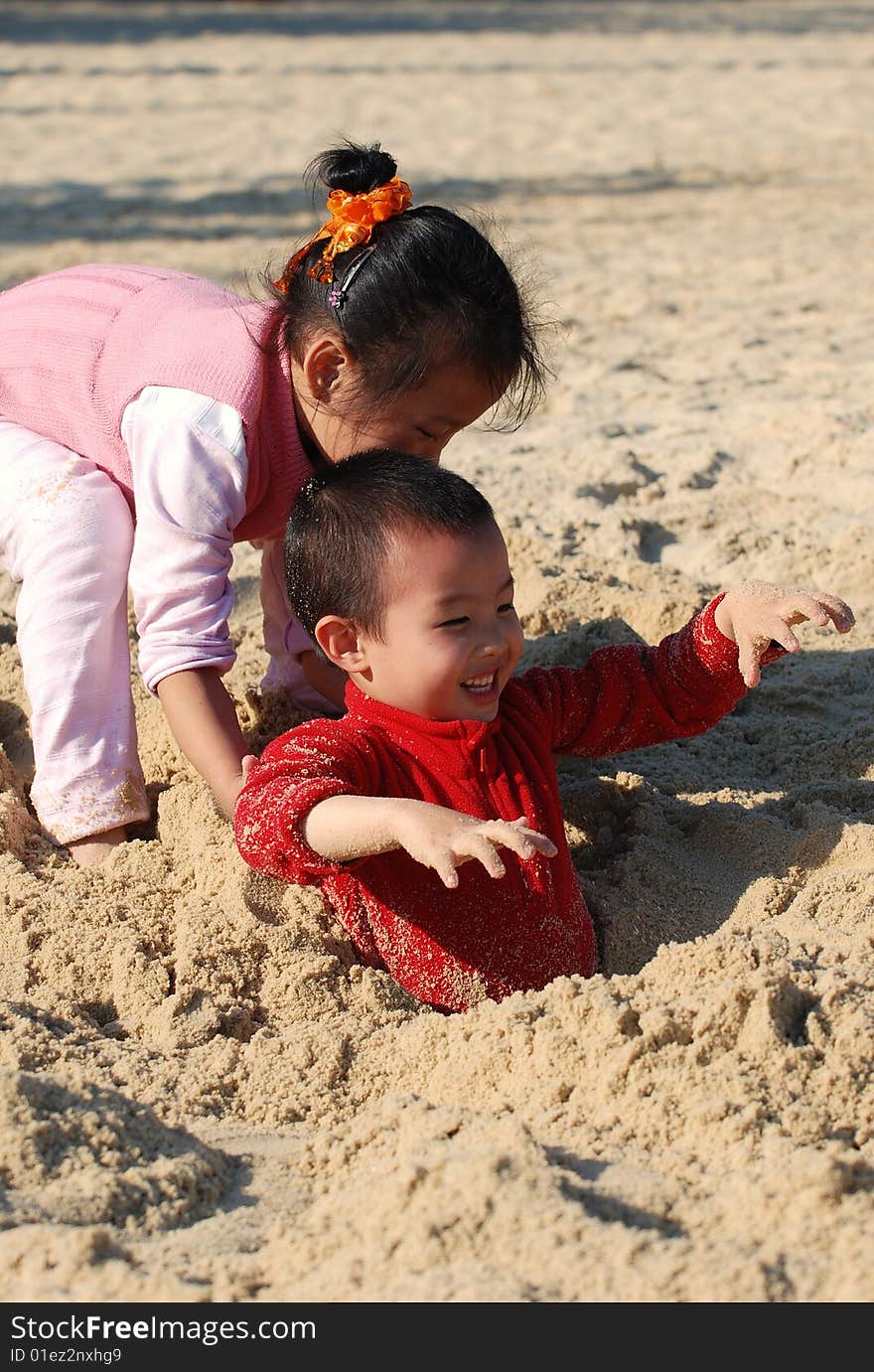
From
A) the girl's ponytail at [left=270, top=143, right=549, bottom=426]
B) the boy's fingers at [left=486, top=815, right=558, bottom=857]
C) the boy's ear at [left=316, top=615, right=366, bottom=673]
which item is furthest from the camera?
the girl's ponytail at [left=270, top=143, right=549, bottom=426]

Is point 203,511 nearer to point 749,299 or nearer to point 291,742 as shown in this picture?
point 291,742

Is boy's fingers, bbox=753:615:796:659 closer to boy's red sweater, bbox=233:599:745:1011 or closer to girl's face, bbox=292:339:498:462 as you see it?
boy's red sweater, bbox=233:599:745:1011

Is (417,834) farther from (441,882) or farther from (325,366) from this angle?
(325,366)

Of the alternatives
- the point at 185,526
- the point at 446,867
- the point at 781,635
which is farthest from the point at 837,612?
the point at 185,526

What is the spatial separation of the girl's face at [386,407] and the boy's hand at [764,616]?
0.51m

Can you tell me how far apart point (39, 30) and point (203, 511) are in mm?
13661

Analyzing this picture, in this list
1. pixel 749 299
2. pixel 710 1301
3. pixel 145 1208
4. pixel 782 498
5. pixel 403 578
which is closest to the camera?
pixel 710 1301

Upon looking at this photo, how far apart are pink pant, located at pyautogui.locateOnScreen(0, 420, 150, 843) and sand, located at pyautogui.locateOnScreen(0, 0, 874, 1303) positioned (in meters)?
0.08

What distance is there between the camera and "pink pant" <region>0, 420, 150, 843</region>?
2.44 meters

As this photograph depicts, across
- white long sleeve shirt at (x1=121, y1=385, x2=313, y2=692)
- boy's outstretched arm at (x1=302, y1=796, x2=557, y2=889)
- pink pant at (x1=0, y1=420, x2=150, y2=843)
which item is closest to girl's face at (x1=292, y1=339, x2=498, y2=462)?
white long sleeve shirt at (x1=121, y1=385, x2=313, y2=692)

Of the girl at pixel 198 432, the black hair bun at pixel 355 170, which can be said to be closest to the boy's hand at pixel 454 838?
the girl at pixel 198 432

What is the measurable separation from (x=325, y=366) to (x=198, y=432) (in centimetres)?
23

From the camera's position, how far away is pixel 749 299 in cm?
543

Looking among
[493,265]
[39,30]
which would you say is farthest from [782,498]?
[39,30]
